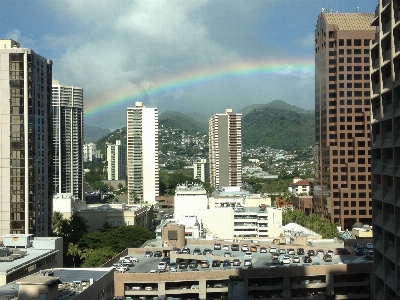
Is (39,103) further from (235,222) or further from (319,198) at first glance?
(319,198)

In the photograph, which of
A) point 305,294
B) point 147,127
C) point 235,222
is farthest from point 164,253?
point 147,127

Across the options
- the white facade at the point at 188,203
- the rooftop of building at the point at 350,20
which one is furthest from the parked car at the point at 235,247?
the rooftop of building at the point at 350,20

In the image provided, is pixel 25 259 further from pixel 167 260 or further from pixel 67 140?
pixel 67 140

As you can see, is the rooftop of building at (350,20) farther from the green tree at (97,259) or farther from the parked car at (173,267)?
the parked car at (173,267)

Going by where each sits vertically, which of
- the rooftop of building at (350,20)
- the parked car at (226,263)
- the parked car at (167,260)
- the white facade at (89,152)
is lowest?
the parked car at (167,260)

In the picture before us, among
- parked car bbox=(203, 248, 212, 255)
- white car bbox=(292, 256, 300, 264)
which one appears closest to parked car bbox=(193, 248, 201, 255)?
parked car bbox=(203, 248, 212, 255)

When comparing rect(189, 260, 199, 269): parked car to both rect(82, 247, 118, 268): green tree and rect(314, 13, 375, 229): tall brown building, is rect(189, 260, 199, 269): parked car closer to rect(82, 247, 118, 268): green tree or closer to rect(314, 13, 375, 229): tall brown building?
rect(82, 247, 118, 268): green tree
